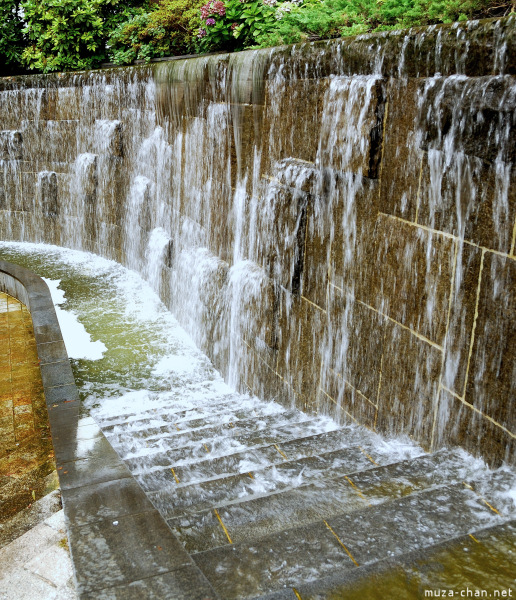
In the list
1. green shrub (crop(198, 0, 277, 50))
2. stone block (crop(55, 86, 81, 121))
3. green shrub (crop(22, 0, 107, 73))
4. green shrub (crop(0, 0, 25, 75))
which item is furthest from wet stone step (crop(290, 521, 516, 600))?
green shrub (crop(0, 0, 25, 75))

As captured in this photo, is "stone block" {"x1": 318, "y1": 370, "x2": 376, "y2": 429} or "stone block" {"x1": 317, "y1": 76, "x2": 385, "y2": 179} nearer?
"stone block" {"x1": 317, "y1": 76, "x2": 385, "y2": 179}

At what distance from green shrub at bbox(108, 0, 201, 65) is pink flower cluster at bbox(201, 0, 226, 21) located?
1.87 metres

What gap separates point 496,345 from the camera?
2.93 metres

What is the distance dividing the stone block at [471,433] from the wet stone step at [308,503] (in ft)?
0.36

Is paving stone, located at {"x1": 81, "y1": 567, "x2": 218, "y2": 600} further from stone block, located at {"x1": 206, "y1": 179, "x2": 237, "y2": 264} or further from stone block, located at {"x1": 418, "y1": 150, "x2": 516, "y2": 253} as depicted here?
stone block, located at {"x1": 206, "y1": 179, "x2": 237, "y2": 264}

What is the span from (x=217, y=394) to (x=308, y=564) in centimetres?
411

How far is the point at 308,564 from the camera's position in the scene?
238 centimetres

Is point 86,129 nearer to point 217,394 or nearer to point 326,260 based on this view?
point 217,394

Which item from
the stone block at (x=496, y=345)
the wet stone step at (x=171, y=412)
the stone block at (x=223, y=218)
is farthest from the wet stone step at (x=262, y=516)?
the stone block at (x=223, y=218)

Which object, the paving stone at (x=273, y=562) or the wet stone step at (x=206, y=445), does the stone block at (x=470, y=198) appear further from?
the wet stone step at (x=206, y=445)

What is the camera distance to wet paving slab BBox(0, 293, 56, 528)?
14.2 ft

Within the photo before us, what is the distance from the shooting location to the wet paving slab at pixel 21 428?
4.34 metres

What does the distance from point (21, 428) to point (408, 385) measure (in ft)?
11.1

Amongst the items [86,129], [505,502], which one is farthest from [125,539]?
[86,129]
